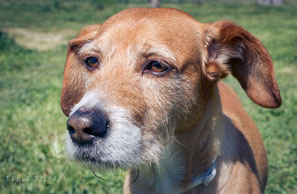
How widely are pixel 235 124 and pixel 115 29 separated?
1771 millimetres

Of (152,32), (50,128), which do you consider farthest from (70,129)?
(50,128)

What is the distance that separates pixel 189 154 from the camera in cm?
339

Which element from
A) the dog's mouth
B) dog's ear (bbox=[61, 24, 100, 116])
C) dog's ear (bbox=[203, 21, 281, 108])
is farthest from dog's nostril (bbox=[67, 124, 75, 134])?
dog's ear (bbox=[203, 21, 281, 108])

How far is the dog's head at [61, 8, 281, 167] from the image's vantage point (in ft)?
9.21

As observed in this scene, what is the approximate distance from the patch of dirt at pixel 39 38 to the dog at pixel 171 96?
13.3m

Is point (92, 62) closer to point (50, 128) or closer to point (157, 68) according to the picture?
point (157, 68)

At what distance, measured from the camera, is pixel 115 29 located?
334 centimetres

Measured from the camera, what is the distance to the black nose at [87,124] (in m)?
2.62

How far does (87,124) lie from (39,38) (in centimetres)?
1599

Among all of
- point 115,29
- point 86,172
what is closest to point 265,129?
point 86,172

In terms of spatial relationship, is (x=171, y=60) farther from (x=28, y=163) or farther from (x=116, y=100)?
(x=28, y=163)

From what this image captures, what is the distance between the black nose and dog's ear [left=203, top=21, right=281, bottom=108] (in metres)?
1.27

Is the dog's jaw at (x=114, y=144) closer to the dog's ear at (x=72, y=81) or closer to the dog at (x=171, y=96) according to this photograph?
the dog at (x=171, y=96)

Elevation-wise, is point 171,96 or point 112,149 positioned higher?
point 171,96
